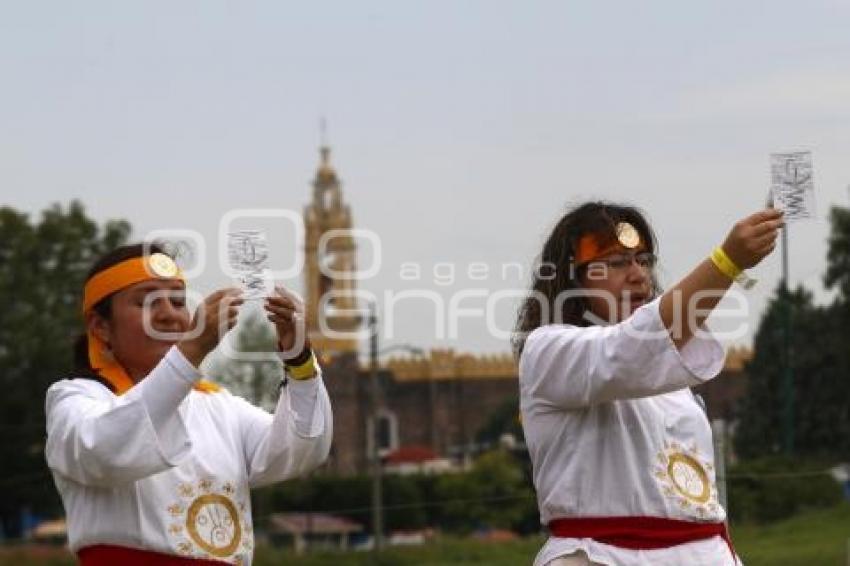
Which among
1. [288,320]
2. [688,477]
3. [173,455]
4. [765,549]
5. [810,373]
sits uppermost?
[288,320]

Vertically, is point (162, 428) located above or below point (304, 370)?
below

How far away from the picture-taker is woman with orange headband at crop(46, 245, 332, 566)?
5.23 m

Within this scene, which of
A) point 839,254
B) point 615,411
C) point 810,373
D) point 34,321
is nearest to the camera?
point 615,411

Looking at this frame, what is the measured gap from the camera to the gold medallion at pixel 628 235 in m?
5.38

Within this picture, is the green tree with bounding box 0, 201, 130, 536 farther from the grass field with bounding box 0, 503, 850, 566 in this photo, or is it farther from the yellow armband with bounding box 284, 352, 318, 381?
the yellow armband with bounding box 284, 352, 318, 381

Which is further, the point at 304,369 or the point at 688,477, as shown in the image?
the point at 304,369

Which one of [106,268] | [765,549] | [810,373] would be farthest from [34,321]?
[106,268]

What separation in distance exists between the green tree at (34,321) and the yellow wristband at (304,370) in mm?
41990

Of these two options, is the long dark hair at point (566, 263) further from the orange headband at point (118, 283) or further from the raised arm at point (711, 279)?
the orange headband at point (118, 283)

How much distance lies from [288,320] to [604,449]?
2.93 feet

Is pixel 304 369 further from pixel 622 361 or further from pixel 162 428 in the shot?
pixel 622 361

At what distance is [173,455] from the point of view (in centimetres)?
527

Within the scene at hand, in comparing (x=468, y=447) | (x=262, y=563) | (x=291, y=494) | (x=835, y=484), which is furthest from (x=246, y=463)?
(x=468, y=447)

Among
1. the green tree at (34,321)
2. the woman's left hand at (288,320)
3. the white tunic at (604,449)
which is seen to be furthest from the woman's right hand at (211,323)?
the green tree at (34,321)
